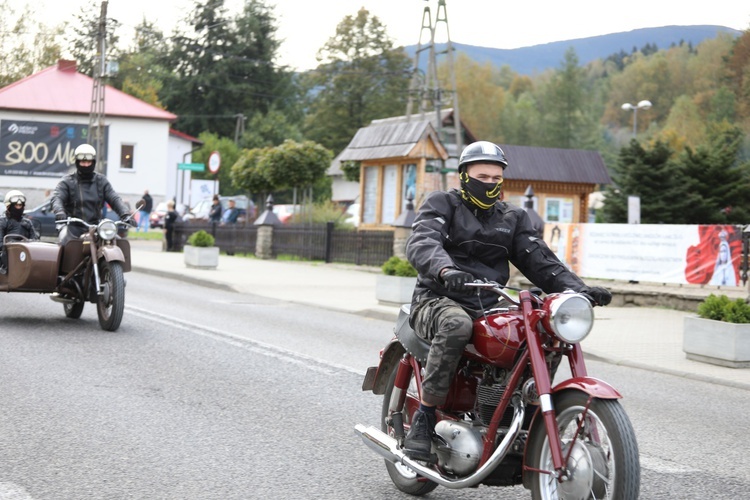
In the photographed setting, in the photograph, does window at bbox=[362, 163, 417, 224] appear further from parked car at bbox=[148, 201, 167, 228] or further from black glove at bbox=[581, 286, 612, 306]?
black glove at bbox=[581, 286, 612, 306]

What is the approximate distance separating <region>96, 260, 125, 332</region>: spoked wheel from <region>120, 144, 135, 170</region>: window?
47686 millimetres

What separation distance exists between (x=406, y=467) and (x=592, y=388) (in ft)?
4.09

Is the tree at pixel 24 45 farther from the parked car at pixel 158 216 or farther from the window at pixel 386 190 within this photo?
the window at pixel 386 190

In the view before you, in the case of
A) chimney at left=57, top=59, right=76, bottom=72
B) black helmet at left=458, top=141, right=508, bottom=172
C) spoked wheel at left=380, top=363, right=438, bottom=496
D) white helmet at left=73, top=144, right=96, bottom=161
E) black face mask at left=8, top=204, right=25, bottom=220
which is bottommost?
spoked wheel at left=380, top=363, right=438, bottom=496

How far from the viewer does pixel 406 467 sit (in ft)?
16.8

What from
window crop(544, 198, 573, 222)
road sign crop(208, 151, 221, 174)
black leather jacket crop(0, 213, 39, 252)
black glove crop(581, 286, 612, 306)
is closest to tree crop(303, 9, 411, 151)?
window crop(544, 198, 573, 222)

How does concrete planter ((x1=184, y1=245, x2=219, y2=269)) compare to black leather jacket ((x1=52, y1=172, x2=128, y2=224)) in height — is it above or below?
below

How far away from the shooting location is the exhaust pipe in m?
4.45

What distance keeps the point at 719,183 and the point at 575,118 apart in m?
79.2

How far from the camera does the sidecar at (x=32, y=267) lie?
12328 mm

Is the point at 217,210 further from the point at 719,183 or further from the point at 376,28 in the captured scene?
the point at 376,28

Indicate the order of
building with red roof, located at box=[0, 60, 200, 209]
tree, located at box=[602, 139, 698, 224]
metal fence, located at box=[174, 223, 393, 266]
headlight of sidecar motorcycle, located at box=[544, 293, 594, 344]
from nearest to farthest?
headlight of sidecar motorcycle, located at box=[544, 293, 594, 344], metal fence, located at box=[174, 223, 393, 266], tree, located at box=[602, 139, 698, 224], building with red roof, located at box=[0, 60, 200, 209]

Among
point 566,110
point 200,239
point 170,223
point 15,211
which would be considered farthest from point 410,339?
point 566,110

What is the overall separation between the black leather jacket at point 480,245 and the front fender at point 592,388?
2.51ft
